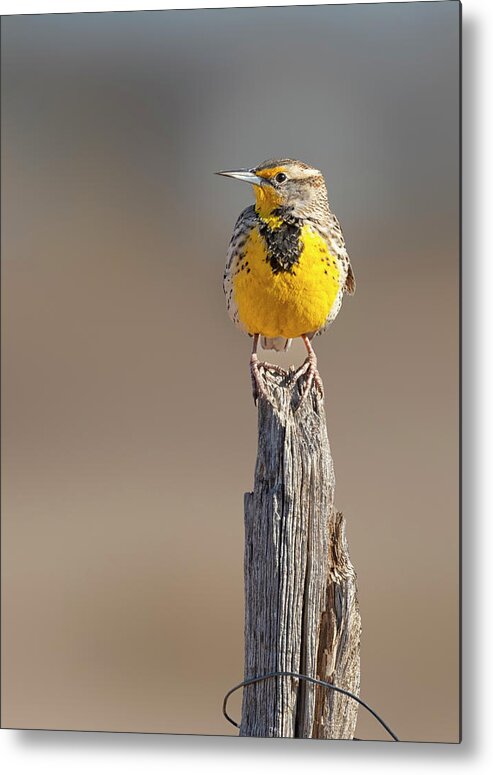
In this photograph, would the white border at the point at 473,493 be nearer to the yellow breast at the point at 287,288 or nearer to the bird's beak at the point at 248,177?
the yellow breast at the point at 287,288

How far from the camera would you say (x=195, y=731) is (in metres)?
2.12

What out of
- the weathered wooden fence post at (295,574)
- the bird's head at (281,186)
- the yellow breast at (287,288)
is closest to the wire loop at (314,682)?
the weathered wooden fence post at (295,574)

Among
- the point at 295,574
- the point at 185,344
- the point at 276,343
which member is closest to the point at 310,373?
the point at 276,343

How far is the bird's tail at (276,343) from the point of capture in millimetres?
2215

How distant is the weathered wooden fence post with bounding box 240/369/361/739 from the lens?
181 cm

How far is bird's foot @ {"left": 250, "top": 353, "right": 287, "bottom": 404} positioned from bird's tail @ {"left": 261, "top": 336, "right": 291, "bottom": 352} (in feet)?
0.49

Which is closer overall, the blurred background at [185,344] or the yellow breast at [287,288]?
the yellow breast at [287,288]

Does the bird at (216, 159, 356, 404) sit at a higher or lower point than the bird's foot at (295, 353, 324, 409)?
higher

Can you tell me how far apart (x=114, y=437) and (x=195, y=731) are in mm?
619

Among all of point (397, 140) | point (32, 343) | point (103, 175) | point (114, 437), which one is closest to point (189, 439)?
point (114, 437)

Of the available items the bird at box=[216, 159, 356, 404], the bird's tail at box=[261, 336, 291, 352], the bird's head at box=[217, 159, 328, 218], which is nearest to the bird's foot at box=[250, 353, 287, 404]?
the bird at box=[216, 159, 356, 404]

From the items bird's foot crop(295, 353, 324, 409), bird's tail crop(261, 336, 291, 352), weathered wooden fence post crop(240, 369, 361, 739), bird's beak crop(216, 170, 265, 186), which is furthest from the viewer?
bird's tail crop(261, 336, 291, 352)

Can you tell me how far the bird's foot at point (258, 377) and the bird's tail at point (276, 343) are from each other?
148mm

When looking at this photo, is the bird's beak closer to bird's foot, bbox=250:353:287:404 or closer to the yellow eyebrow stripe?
the yellow eyebrow stripe
